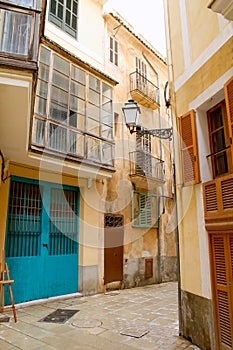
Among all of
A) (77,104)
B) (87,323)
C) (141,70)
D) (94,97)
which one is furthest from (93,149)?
(141,70)

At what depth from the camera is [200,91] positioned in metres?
4.94

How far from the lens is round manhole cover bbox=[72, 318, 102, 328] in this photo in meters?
5.69

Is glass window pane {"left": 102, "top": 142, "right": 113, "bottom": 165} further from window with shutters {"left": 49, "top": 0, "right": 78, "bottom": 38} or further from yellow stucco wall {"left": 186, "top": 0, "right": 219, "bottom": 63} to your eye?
yellow stucco wall {"left": 186, "top": 0, "right": 219, "bottom": 63}

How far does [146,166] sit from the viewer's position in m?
11.9

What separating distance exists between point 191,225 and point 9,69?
13.4 ft

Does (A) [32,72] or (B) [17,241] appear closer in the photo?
(A) [32,72]

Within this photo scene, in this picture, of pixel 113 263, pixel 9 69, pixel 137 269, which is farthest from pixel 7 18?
pixel 137 269

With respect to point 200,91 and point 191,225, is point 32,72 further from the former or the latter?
point 191,225

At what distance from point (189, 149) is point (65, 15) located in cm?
759

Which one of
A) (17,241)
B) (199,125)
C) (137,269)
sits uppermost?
(199,125)

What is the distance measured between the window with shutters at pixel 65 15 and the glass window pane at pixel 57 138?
4015mm

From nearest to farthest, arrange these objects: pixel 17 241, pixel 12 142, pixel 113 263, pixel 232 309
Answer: pixel 232 309 → pixel 12 142 → pixel 17 241 → pixel 113 263

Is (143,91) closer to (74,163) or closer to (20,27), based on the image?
(74,163)

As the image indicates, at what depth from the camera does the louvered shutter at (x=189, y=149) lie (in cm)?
489
